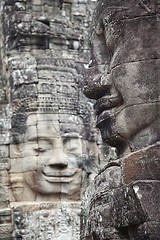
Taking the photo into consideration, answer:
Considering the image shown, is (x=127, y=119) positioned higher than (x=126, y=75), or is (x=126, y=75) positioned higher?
(x=126, y=75)

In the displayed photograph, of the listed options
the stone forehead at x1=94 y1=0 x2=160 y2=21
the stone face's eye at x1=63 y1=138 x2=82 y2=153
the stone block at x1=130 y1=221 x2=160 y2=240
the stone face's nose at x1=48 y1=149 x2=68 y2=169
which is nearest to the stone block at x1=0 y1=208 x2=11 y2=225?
the stone face's nose at x1=48 y1=149 x2=68 y2=169

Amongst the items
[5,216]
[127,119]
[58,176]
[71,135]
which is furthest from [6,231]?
[127,119]

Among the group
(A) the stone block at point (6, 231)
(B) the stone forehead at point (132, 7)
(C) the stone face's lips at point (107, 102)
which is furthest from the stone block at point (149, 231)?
(A) the stone block at point (6, 231)

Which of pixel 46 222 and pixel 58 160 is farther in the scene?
pixel 58 160

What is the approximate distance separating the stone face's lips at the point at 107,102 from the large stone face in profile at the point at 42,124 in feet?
19.4

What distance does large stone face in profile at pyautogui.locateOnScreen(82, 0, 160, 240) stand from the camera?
6055mm

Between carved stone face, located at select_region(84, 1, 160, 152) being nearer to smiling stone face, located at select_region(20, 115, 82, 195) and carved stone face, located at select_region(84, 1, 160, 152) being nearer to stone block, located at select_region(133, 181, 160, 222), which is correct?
stone block, located at select_region(133, 181, 160, 222)

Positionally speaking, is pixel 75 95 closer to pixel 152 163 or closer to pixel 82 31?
pixel 82 31

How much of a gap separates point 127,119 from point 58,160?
6.32 metres

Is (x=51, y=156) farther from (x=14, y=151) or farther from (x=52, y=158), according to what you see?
(x=14, y=151)

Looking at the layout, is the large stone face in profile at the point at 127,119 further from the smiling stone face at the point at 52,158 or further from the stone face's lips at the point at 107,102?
the smiling stone face at the point at 52,158

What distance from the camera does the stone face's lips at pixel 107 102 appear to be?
661 cm

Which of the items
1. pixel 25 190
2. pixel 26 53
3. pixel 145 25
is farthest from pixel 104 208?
pixel 26 53

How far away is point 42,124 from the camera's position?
508 inches
